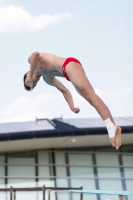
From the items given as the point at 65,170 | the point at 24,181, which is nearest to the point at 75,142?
the point at 65,170

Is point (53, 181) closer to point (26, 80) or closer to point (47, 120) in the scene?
point (47, 120)

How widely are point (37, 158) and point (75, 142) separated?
6.50 ft

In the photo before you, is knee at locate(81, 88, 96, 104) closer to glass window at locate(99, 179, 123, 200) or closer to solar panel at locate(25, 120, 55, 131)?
solar panel at locate(25, 120, 55, 131)

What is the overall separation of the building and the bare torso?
38.0 ft

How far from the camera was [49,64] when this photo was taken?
4590mm

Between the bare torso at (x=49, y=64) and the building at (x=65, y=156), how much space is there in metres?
11.6

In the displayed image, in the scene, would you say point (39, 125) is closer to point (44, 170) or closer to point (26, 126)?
point (26, 126)

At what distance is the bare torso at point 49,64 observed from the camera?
4.52 meters

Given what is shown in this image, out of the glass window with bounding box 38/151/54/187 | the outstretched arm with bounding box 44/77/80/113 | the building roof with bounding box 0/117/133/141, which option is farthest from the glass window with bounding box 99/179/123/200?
the outstretched arm with bounding box 44/77/80/113

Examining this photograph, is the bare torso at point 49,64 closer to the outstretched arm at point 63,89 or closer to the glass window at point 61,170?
the outstretched arm at point 63,89

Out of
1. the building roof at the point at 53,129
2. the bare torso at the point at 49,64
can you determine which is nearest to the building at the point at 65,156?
the building roof at the point at 53,129

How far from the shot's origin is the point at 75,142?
1809 centimetres

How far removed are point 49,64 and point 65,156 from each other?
46.9 ft

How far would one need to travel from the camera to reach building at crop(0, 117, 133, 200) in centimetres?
1659
